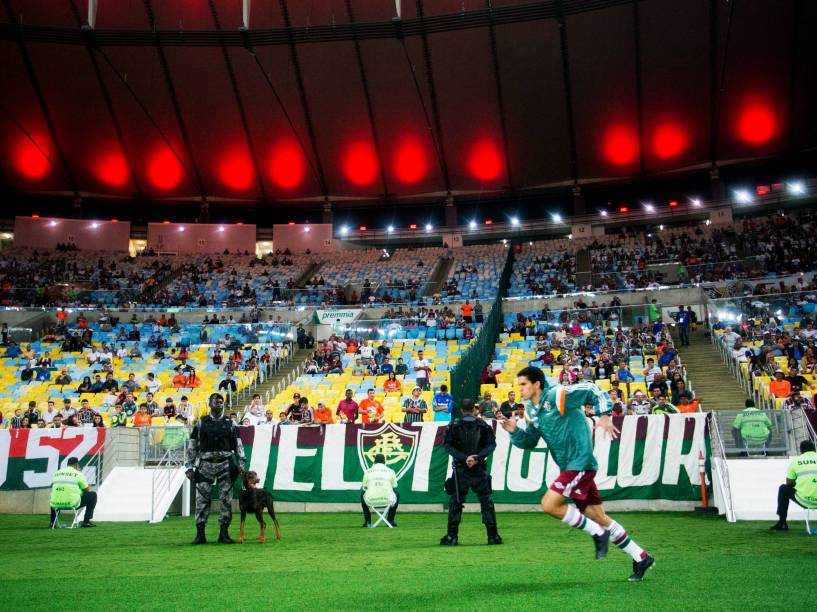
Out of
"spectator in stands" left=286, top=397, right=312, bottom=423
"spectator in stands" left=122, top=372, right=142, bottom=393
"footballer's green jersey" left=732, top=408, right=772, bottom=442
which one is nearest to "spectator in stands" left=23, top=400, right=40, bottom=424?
"spectator in stands" left=122, top=372, right=142, bottom=393

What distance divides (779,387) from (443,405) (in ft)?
22.8

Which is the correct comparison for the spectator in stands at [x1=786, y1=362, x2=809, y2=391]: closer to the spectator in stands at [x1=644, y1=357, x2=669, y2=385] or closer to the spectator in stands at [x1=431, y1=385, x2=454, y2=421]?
the spectator in stands at [x1=644, y1=357, x2=669, y2=385]

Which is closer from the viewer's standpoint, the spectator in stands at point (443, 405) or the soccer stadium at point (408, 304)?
the soccer stadium at point (408, 304)

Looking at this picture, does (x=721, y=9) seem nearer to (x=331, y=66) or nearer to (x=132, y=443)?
(x=331, y=66)

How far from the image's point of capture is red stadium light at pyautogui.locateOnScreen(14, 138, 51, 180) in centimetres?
3991

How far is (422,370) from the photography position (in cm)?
2052

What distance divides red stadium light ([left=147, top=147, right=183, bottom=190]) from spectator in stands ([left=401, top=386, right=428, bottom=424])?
28.4 m

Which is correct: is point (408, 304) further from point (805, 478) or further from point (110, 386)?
point (805, 478)

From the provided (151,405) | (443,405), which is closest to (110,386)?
(151,405)

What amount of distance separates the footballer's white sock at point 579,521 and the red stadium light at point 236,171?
37419 millimetres

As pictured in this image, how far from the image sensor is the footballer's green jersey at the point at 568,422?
613cm

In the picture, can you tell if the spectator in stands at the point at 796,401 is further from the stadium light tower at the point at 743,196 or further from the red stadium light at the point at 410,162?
the red stadium light at the point at 410,162

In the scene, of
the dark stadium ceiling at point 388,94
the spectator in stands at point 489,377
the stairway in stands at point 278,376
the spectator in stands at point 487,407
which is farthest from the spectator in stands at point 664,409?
the dark stadium ceiling at point 388,94

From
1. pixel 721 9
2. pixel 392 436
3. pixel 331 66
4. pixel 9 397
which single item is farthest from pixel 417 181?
pixel 392 436
